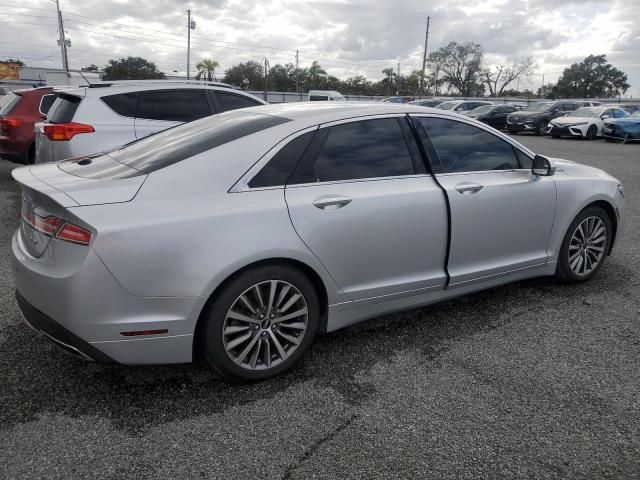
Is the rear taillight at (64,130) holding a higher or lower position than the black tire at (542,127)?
lower

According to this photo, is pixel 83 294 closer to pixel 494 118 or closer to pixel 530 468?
pixel 530 468

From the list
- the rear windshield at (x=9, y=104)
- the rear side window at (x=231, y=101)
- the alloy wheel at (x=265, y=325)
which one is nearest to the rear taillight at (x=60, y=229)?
the alloy wheel at (x=265, y=325)

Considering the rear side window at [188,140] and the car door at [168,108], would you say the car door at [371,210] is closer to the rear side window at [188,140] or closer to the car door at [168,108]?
the rear side window at [188,140]

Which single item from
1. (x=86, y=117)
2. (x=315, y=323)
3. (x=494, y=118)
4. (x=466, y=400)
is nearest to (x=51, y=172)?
(x=315, y=323)

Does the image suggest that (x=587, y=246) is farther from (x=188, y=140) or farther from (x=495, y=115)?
(x=495, y=115)

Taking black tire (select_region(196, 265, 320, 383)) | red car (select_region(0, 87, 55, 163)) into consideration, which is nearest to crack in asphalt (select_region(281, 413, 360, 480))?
black tire (select_region(196, 265, 320, 383))

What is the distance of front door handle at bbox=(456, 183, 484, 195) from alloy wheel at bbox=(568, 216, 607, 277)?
125cm

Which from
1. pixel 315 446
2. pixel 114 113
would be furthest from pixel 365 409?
pixel 114 113

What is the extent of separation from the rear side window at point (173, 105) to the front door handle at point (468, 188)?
174 inches

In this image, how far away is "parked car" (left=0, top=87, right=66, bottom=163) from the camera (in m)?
8.45

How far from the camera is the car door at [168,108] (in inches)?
260

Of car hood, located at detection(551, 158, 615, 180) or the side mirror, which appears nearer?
the side mirror

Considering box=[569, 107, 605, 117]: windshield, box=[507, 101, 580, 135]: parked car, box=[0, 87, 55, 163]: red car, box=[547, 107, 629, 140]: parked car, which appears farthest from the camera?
box=[507, 101, 580, 135]: parked car

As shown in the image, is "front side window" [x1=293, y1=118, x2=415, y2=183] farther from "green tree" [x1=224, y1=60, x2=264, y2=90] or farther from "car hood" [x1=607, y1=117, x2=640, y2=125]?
"green tree" [x1=224, y1=60, x2=264, y2=90]
